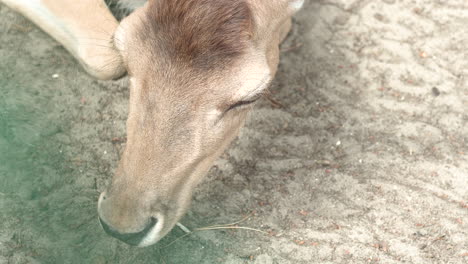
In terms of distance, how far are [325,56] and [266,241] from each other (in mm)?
1864

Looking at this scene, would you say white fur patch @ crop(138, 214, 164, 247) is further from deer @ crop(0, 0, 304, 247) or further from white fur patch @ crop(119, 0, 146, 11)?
white fur patch @ crop(119, 0, 146, 11)

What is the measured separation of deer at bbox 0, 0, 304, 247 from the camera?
109 inches

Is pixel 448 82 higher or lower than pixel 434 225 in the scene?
higher

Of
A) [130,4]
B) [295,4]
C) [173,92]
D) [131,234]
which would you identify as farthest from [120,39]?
[130,4]

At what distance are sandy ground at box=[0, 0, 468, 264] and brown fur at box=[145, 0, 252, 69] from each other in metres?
1.57

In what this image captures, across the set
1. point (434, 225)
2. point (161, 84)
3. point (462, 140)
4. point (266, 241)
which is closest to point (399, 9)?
point (462, 140)

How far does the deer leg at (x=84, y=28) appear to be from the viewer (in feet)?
13.7

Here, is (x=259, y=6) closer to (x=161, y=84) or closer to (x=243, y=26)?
(x=243, y=26)

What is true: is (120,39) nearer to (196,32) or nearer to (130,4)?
(196,32)

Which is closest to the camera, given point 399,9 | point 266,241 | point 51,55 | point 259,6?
point 259,6

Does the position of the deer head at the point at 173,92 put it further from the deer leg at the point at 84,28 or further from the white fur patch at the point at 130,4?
the white fur patch at the point at 130,4

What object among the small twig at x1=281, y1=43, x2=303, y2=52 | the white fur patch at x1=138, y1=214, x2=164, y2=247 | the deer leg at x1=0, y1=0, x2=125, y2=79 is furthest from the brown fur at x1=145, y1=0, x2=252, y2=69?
the small twig at x1=281, y1=43, x2=303, y2=52

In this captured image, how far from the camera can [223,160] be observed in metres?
4.26

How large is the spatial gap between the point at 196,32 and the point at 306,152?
195cm
